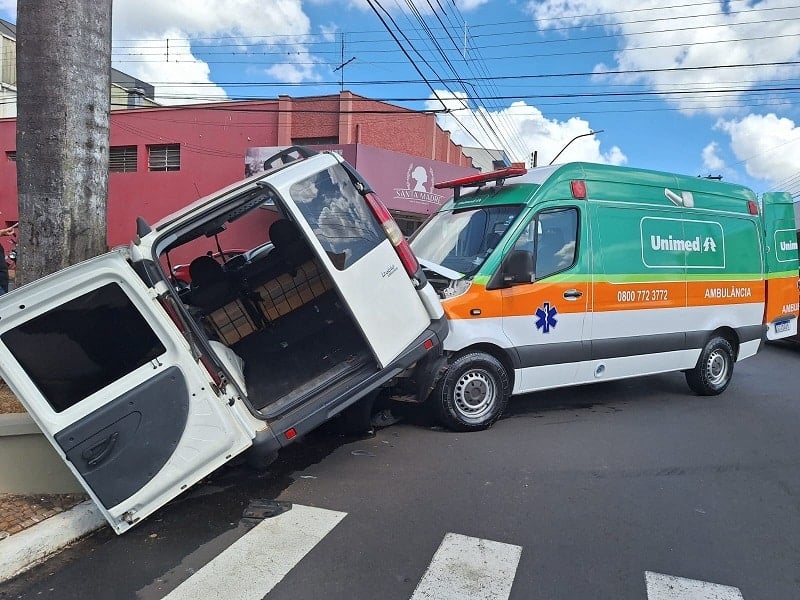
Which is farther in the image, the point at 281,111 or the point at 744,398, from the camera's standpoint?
the point at 281,111

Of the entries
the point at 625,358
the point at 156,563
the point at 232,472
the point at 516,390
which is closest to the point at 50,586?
the point at 156,563

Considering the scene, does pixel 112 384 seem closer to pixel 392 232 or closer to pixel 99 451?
pixel 99 451

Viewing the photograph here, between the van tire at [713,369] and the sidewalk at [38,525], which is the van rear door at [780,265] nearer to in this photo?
the van tire at [713,369]

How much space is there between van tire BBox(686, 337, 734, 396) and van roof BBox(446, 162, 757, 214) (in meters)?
1.71

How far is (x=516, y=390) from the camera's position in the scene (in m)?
5.86

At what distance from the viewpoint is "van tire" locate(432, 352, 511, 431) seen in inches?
215

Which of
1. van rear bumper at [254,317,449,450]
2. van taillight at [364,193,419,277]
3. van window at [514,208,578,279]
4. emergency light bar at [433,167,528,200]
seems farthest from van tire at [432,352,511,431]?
emergency light bar at [433,167,528,200]

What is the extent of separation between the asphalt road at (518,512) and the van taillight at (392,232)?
166 cm

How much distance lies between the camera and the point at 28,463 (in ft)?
13.6

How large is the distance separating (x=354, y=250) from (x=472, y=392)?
2061mm

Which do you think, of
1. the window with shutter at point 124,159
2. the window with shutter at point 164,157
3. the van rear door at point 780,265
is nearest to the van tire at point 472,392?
the van rear door at point 780,265

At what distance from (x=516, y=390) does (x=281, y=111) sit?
17.2m

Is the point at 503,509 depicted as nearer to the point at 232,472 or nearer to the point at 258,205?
the point at 232,472

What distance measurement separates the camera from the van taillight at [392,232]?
15.1 ft
